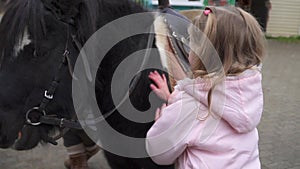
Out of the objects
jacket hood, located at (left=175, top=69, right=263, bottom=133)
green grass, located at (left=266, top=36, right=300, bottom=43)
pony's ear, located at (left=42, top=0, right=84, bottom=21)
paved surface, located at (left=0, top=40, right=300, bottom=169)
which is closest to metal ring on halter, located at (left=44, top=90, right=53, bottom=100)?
pony's ear, located at (left=42, top=0, right=84, bottom=21)

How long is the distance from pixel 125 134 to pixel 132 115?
12 cm

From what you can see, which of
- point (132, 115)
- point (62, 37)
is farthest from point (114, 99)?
point (62, 37)

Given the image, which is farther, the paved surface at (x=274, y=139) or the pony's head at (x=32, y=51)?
the paved surface at (x=274, y=139)

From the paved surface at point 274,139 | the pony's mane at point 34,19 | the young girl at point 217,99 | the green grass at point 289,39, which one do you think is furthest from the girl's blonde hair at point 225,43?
the green grass at point 289,39

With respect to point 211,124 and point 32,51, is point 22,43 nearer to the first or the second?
point 32,51

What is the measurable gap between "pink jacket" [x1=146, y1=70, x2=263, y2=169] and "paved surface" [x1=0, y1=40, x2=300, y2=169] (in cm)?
115

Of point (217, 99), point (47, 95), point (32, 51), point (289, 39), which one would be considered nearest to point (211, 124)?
point (217, 99)

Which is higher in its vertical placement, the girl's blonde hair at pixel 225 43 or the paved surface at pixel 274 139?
the girl's blonde hair at pixel 225 43

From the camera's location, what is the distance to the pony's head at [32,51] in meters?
1.79

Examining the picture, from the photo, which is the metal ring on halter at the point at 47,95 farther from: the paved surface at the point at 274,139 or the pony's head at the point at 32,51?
the paved surface at the point at 274,139

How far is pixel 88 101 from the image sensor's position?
1997mm

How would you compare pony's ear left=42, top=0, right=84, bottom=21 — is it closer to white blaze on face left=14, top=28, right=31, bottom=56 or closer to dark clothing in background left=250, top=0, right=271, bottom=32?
white blaze on face left=14, top=28, right=31, bottom=56

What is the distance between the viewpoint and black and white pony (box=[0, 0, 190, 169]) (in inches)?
70.9

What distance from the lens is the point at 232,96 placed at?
1806mm
